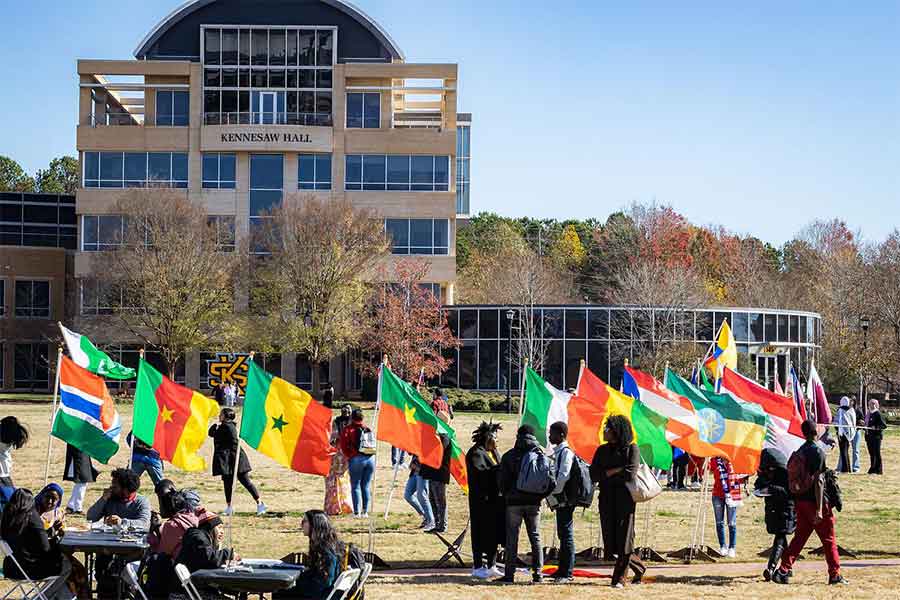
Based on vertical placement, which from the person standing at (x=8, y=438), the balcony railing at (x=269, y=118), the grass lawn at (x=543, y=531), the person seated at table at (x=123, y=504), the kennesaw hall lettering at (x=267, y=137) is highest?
the balcony railing at (x=269, y=118)

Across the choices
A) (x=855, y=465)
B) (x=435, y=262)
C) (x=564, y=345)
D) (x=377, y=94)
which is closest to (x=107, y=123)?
(x=377, y=94)

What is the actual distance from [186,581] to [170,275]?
5058 cm

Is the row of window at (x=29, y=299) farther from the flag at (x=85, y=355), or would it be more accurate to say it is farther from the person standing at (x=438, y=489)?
the person standing at (x=438, y=489)

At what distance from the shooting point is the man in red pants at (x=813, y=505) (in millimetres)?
13453

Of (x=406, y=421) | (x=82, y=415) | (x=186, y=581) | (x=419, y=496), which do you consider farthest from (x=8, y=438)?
(x=186, y=581)

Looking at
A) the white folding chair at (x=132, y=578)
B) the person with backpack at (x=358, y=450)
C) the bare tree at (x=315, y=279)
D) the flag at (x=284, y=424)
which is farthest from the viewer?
the bare tree at (x=315, y=279)

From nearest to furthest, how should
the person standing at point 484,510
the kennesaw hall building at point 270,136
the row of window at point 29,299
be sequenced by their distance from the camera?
the person standing at point 484,510 < the kennesaw hall building at point 270,136 < the row of window at point 29,299

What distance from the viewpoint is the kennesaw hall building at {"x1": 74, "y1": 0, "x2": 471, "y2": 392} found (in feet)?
224

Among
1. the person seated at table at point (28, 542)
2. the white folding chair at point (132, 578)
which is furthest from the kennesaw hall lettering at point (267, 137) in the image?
the white folding chair at point (132, 578)

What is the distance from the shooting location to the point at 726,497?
1580 centimetres

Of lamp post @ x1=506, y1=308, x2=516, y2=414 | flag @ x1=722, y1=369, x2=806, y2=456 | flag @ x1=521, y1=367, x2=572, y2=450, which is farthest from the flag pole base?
lamp post @ x1=506, y1=308, x2=516, y2=414

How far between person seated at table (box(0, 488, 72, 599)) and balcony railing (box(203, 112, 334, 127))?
5916cm

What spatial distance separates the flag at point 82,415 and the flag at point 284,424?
2.77 metres

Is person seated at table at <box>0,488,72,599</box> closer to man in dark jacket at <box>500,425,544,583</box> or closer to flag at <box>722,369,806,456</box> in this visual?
man in dark jacket at <box>500,425,544,583</box>
